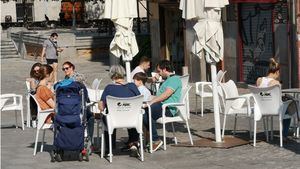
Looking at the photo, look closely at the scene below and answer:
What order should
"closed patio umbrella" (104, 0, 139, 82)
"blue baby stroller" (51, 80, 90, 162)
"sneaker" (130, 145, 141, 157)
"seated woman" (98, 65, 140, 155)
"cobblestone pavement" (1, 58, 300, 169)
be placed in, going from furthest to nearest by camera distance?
1. "closed patio umbrella" (104, 0, 139, 82)
2. "sneaker" (130, 145, 141, 157)
3. "seated woman" (98, 65, 140, 155)
4. "blue baby stroller" (51, 80, 90, 162)
5. "cobblestone pavement" (1, 58, 300, 169)

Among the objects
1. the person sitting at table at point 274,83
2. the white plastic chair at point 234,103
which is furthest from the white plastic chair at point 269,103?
the white plastic chair at point 234,103

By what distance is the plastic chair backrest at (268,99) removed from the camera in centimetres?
1183

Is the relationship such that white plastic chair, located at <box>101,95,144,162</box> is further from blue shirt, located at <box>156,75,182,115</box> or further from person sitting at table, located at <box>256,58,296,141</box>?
person sitting at table, located at <box>256,58,296,141</box>

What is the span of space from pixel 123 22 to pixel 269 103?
3.17 metres

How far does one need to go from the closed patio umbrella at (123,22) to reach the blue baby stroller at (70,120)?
2.34 meters

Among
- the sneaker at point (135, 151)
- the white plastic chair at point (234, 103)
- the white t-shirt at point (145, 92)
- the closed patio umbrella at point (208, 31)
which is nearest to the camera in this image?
the sneaker at point (135, 151)

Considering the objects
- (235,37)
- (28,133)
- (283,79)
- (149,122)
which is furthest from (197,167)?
(235,37)

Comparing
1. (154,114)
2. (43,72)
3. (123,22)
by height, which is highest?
(123,22)

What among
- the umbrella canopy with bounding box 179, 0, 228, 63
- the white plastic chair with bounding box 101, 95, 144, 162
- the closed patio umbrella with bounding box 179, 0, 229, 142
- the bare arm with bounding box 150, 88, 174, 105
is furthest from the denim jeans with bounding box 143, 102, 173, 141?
the umbrella canopy with bounding box 179, 0, 228, 63

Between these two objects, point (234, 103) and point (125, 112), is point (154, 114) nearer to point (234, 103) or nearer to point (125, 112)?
point (125, 112)

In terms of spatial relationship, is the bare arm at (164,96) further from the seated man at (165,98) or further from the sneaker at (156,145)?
the sneaker at (156,145)

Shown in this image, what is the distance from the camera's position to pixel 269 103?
39.1 ft

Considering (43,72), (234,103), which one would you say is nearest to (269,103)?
(234,103)

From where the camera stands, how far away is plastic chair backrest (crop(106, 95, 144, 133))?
36.5ft
